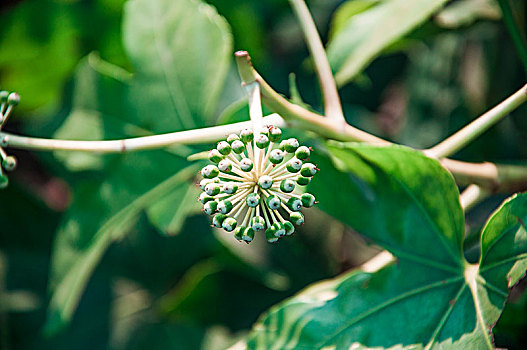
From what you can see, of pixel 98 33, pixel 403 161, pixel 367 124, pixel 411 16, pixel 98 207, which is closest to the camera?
pixel 403 161

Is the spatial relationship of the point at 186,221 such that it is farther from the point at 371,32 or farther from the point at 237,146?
the point at 237,146

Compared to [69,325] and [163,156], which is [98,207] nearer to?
[163,156]

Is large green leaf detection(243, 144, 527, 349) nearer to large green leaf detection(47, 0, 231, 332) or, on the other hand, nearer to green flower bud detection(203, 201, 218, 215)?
green flower bud detection(203, 201, 218, 215)

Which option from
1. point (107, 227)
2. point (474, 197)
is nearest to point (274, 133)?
point (474, 197)

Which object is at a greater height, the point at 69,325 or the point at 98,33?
the point at 98,33

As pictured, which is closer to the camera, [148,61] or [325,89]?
[325,89]

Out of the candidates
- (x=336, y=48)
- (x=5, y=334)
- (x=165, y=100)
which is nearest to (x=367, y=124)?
(x=336, y=48)

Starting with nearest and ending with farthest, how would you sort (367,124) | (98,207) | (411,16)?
1. (411,16)
2. (98,207)
3. (367,124)
